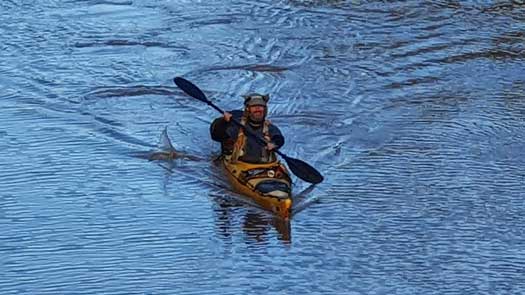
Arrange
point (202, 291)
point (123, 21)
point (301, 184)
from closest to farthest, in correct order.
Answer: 1. point (202, 291)
2. point (301, 184)
3. point (123, 21)

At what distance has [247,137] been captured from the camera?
13016 mm

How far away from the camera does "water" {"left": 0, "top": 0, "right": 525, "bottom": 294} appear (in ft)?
36.1

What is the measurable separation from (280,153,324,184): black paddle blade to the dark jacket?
22 cm

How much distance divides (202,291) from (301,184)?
115 inches

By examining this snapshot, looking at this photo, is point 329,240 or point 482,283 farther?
point 329,240

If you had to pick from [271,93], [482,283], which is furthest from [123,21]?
[482,283]

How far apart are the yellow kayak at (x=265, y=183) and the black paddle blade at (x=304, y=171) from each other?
0.09m

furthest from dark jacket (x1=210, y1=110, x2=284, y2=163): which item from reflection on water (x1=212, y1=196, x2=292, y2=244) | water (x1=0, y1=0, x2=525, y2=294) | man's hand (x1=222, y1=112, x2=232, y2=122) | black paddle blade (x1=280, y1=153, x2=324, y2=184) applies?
reflection on water (x1=212, y1=196, x2=292, y2=244)

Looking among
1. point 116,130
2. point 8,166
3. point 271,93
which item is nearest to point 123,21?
point 271,93

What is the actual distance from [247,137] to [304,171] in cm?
69

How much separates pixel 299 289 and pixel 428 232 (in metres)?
1.83

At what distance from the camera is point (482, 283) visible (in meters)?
10.8

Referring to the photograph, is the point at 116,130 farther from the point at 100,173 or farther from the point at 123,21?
the point at 123,21

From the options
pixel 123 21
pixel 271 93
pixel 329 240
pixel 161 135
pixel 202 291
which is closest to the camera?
pixel 202 291
